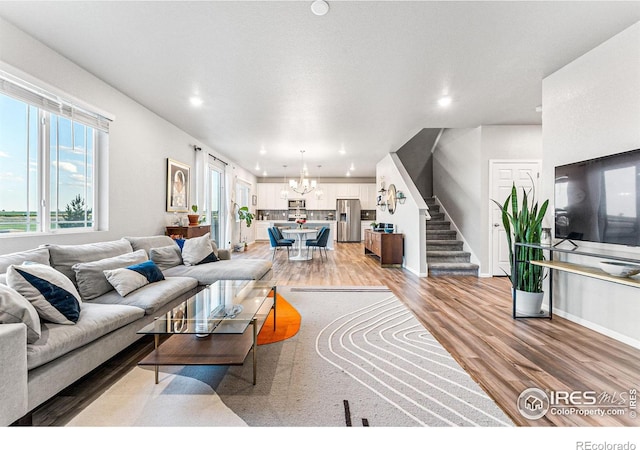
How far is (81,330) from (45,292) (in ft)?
1.20

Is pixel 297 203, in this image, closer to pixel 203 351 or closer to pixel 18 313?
pixel 203 351

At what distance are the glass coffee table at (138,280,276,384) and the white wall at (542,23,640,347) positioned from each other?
3197 mm

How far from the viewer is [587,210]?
2.80 metres

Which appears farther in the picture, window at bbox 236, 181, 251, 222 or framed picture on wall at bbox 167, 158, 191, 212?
window at bbox 236, 181, 251, 222

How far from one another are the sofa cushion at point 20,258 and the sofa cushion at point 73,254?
3.2 inches

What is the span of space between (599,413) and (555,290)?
2.11m

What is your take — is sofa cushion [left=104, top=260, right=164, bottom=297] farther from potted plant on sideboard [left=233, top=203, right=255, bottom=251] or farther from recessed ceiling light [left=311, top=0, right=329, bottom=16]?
potted plant on sideboard [left=233, top=203, right=255, bottom=251]

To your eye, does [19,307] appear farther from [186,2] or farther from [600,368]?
[600,368]

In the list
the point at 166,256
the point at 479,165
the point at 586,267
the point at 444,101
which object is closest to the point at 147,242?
the point at 166,256

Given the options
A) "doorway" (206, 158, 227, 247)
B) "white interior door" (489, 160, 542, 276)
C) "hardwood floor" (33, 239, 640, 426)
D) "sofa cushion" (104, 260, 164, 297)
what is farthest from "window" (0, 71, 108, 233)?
"white interior door" (489, 160, 542, 276)

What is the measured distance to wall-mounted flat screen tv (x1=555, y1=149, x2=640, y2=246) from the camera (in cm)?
238

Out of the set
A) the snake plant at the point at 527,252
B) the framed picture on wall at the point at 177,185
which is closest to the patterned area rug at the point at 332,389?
the snake plant at the point at 527,252

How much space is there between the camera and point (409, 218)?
603 centimetres

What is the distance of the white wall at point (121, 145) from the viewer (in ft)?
8.36
